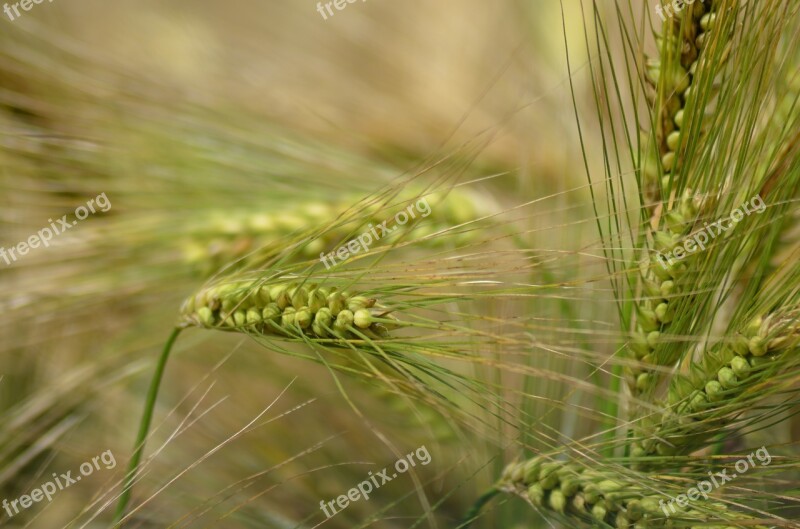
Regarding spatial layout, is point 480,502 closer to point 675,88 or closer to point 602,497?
point 602,497

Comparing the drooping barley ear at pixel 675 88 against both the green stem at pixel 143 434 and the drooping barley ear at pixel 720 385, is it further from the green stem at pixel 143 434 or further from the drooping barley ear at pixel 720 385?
the green stem at pixel 143 434

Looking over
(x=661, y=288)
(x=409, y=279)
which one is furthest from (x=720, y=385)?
(x=409, y=279)

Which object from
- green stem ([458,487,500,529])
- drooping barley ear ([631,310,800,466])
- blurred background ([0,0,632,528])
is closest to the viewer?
drooping barley ear ([631,310,800,466])

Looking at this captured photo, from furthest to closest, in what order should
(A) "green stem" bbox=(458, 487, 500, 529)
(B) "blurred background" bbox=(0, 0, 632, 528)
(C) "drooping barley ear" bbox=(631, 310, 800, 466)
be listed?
(B) "blurred background" bbox=(0, 0, 632, 528) → (A) "green stem" bbox=(458, 487, 500, 529) → (C) "drooping barley ear" bbox=(631, 310, 800, 466)

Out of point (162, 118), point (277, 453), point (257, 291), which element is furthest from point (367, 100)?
point (257, 291)

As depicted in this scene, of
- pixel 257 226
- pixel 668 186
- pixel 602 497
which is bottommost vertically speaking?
pixel 602 497

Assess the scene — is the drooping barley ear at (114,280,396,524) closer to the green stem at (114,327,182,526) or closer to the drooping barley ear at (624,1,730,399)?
the green stem at (114,327,182,526)

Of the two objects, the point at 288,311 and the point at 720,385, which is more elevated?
the point at 288,311

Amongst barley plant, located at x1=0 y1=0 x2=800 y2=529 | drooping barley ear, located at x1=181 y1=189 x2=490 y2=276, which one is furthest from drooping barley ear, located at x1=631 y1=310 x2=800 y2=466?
drooping barley ear, located at x1=181 y1=189 x2=490 y2=276
